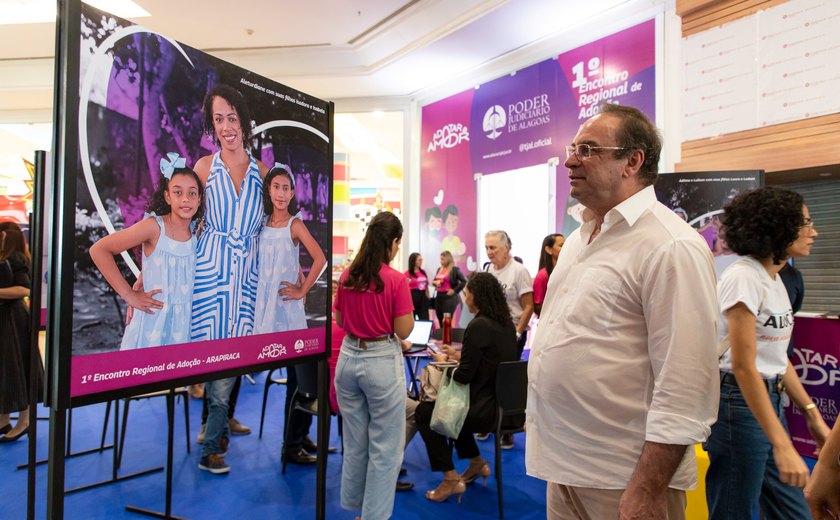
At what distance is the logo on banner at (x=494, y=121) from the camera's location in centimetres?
716

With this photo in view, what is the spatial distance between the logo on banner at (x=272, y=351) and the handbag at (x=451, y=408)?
3.81 feet

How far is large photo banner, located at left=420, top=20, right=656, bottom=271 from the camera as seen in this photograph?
5.57 m

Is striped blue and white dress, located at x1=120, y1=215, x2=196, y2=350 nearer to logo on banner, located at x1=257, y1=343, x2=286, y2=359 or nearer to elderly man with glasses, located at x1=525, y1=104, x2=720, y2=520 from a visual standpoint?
logo on banner, located at x1=257, y1=343, x2=286, y2=359

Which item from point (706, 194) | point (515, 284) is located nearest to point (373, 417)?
point (515, 284)

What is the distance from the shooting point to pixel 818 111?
3.96 meters

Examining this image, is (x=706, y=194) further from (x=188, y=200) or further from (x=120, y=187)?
(x=120, y=187)

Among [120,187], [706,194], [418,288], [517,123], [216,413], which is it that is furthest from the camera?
[418,288]

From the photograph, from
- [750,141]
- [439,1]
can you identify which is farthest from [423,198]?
[750,141]

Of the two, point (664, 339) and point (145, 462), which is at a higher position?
point (664, 339)

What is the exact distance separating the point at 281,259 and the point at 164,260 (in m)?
0.51

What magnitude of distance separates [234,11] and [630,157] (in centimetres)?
639

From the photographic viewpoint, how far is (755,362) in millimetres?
1652

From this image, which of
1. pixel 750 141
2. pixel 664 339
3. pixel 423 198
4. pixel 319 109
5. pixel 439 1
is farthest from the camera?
pixel 423 198

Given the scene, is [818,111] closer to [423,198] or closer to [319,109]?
[319,109]
